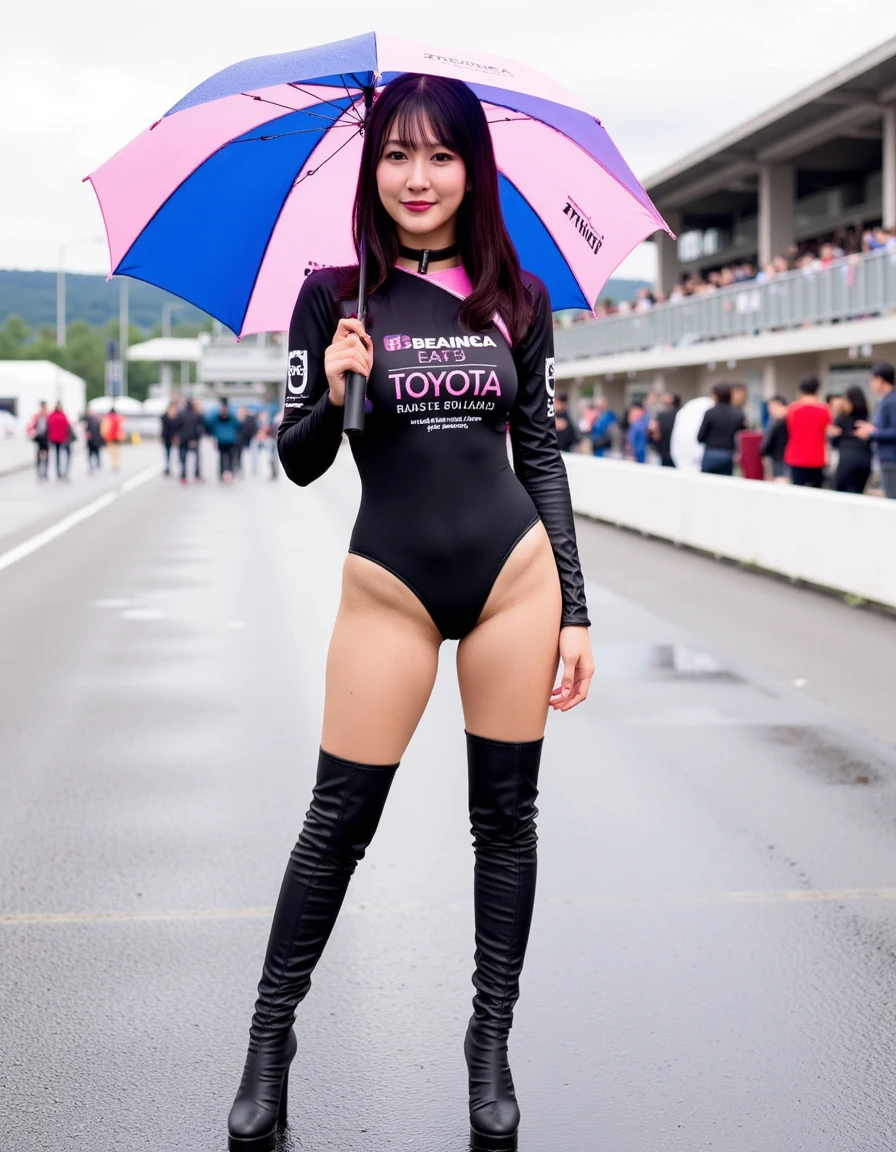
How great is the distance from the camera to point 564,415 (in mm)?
24609

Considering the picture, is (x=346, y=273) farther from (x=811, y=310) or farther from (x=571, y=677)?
(x=811, y=310)

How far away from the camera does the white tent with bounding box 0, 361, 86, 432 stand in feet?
278

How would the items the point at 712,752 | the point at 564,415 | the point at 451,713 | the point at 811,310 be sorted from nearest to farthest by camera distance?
1. the point at 712,752
2. the point at 451,713
3. the point at 564,415
4. the point at 811,310

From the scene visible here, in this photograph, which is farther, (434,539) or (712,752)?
(712,752)

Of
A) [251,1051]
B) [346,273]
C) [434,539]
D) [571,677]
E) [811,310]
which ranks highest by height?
[811,310]

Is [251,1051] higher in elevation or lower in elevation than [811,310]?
lower

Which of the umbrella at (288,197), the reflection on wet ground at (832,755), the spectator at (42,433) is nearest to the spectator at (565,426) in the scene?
the spectator at (42,433)

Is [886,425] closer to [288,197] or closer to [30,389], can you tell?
[288,197]

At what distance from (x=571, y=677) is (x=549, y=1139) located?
0.95 metres

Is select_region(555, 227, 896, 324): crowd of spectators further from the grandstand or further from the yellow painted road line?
the yellow painted road line

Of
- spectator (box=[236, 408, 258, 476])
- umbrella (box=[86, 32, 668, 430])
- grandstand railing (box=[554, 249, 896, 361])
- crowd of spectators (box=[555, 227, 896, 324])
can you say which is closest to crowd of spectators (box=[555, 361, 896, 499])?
crowd of spectators (box=[555, 227, 896, 324])

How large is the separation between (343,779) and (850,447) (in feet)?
46.6

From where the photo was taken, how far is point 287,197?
13.4ft

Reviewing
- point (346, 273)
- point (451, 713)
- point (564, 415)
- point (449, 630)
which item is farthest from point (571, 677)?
point (564, 415)
